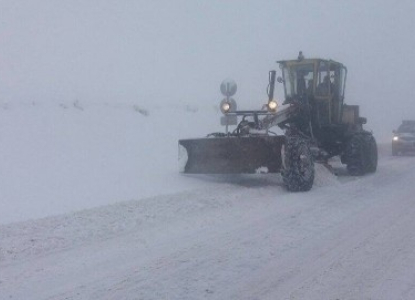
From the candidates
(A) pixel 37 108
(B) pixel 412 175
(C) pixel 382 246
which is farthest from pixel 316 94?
(A) pixel 37 108

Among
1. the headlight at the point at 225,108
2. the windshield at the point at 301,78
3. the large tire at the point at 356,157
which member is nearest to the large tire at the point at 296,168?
the headlight at the point at 225,108

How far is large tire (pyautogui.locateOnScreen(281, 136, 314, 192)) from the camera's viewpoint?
13.9 meters

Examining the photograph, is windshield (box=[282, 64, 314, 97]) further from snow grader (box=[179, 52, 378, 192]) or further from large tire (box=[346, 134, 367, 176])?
large tire (box=[346, 134, 367, 176])

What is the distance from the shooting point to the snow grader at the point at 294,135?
14211 mm

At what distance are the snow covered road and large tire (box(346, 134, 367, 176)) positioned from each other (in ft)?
15.7

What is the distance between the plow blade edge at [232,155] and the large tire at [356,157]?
4.22 m

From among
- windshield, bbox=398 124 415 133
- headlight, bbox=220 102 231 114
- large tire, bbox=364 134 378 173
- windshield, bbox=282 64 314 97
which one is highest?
windshield, bbox=282 64 314 97

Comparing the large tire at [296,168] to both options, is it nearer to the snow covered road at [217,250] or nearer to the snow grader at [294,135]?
the snow grader at [294,135]

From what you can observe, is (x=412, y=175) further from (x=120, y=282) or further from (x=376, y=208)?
(x=120, y=282)

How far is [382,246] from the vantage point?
841 centimetres

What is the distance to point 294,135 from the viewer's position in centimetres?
1534

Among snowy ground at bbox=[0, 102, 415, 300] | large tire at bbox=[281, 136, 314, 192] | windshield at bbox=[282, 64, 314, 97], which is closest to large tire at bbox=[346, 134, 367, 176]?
snowy ground at bbox=[0, 102, 415, 300]

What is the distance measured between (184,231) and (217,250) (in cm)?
131

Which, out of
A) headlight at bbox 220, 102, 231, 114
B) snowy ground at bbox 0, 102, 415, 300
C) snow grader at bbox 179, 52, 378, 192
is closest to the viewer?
snowy ground at bbox 0, 102, 415, 300
